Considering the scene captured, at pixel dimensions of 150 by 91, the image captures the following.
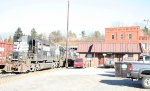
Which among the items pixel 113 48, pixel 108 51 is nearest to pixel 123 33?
pixel 113 48

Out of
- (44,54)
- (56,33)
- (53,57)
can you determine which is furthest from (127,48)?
(56,33)

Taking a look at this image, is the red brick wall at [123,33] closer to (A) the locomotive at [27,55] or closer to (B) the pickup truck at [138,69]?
(A) the locomotive at [27,55]

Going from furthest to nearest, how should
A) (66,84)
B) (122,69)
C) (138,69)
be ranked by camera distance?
(66,84)
(122,69)
(138,69)

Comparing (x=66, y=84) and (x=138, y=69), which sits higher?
(x=138, y=69)

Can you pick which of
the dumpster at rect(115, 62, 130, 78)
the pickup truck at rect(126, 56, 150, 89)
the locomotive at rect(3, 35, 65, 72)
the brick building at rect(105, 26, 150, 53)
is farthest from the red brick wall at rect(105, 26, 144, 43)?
the pickup truck at rect(126, 56, 150, 89)

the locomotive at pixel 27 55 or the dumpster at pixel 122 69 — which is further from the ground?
the locomotive at pixel 27 55

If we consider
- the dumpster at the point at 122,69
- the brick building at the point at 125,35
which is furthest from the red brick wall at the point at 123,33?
the dumpster at the point at 122,69

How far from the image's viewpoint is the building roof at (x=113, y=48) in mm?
47031

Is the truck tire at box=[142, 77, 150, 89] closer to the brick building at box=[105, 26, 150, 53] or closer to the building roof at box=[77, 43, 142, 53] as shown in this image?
the building roof at box=[77, 43, 142, 53]

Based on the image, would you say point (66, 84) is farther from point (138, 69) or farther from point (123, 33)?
point (123, 33)

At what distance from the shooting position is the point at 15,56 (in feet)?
97.7

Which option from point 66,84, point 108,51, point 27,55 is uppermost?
point 108,51

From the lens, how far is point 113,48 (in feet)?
Answer: 158

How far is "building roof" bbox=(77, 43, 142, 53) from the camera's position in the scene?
47031 millimetres
